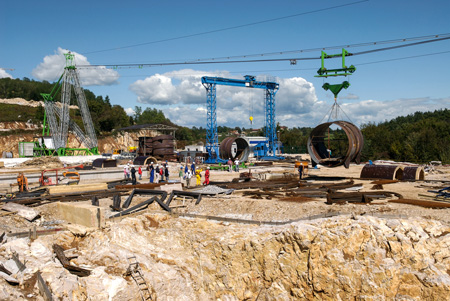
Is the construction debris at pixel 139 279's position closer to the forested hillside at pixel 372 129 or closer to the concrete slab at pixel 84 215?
the concrete slab at pixel 84 215

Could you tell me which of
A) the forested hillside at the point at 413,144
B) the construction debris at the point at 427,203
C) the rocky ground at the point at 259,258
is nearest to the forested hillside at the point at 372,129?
the forested hillside at the point at 413,144

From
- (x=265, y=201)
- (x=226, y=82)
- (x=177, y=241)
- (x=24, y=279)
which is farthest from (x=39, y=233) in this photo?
(x=226, y=82)

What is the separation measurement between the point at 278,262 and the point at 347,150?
40.1ft

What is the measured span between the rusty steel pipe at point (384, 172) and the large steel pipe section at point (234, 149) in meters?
16.2

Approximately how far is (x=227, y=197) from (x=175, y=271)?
6397 mm

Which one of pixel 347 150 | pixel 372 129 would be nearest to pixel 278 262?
pixel 347 150

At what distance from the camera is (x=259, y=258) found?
1138 centimetres

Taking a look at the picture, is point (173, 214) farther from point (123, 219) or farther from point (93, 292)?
point (93, 292)

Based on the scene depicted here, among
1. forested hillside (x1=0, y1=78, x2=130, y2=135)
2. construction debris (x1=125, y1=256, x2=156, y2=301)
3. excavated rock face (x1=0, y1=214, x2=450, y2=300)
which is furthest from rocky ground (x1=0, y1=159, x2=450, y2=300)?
forested hillside (x1=0, y1=78, x2=130, y2=135)

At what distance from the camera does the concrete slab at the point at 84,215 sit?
41.8 feet

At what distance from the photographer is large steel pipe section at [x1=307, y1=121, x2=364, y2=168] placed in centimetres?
2125

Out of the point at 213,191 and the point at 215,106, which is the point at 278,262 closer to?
the point at 213,191

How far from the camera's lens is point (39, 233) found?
11719 millimetres

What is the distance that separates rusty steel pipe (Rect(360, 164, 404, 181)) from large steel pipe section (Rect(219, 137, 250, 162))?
1618cm
